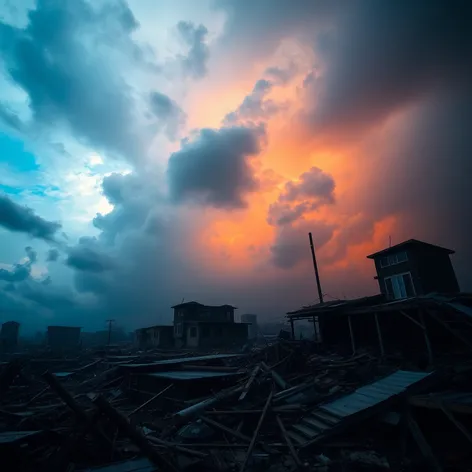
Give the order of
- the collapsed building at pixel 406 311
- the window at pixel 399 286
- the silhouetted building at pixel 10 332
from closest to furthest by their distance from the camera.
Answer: the collapsed building at pixel 406 311 → the window at pixel 399 286 → the silhouetted building at pixel 10 332

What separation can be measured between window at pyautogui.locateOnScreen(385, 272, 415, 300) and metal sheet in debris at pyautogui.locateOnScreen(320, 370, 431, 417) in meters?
17.5

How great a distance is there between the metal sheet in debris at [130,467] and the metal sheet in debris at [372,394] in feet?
20.5

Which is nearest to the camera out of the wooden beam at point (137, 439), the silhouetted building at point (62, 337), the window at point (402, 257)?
the wooden beam at point (137, 439)

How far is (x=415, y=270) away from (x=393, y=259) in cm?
255

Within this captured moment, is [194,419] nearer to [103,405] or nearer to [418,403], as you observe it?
[103,405]

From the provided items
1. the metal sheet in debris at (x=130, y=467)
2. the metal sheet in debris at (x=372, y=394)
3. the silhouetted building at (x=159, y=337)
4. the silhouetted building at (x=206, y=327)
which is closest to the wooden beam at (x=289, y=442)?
the metal sheet in debris at (x=372, y=394)

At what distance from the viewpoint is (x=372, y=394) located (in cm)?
1045

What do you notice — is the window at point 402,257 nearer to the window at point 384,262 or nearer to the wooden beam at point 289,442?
the window at point 384,262

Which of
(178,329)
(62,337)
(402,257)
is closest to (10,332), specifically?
(62,337)

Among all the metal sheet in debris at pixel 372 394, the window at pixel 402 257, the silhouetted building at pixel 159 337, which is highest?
the window at pixel 402 257

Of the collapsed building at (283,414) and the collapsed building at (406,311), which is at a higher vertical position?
the collapsed building at (406,311)

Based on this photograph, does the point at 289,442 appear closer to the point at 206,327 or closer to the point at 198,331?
the point at 198,331

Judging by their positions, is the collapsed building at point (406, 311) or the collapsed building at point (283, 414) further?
the collapsed building at point (406, 311)

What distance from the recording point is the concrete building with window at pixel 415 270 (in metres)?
26.9
